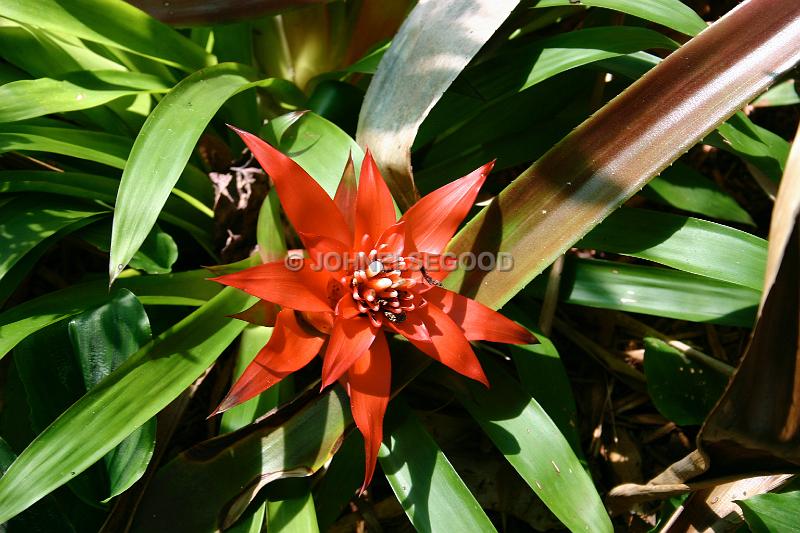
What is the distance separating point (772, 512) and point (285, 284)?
3.49 ft

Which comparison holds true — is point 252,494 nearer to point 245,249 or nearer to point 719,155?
point 245,249

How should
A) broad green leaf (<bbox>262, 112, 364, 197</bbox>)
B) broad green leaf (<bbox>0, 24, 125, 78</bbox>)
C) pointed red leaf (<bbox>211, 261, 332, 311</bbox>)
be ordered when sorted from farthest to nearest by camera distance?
broad green leaf (<bbox>0, 24, 125, 78</bbox>), broad green leaf (<bbox>262, 112, 364, 197</bbox>), pointed red leaf (<bbox>211, 261, 332, 311</bbox>)

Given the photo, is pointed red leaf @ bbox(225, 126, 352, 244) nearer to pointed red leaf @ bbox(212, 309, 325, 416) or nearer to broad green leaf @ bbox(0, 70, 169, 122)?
pointed red leaf @ bbox(212, 309, 325, 416)

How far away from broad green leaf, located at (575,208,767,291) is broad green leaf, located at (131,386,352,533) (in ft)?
2.41

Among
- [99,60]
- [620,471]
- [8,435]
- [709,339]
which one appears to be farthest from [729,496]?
[99,60]

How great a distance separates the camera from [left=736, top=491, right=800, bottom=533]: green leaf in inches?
49.4

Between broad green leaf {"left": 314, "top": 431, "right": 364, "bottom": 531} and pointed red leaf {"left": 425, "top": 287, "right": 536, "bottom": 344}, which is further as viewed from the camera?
broad green leaf {"left": 314, "top": 431, "right": 364, "bottom": 531}

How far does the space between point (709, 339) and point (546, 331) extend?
0.65m

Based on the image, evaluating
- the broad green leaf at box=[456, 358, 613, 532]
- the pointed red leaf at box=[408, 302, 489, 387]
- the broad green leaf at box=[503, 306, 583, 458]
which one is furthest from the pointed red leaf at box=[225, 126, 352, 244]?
the broad green leaf at box=[503, 306, 583, 458]

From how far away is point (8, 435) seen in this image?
1460 mm

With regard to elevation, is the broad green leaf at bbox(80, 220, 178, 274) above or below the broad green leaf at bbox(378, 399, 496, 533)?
above

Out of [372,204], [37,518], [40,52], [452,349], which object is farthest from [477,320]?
[40,52]

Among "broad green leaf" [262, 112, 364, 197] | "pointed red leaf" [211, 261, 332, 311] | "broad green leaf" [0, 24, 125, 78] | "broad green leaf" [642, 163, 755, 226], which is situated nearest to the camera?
"pointed red leaf" [211, 261, 332, 311]

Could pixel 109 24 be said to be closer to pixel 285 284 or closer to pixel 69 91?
pixel 69 91
